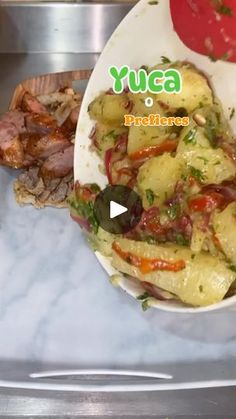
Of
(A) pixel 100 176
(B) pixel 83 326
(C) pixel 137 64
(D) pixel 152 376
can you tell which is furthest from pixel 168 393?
(C) pixel 137 64

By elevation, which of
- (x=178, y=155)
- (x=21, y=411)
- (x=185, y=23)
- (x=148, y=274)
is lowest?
(x=21, y=411)

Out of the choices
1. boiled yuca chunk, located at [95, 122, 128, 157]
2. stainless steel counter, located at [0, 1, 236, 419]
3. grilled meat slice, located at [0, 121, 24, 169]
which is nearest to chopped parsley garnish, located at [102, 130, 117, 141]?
boiled yuca chunk, located at [95, 122, 128, 157]

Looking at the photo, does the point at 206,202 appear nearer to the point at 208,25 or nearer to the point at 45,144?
the point at 208,25

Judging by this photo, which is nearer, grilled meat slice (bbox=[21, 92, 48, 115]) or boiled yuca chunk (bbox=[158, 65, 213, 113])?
boiled yuca chunk (bbox=[158, 65, 213, 113])

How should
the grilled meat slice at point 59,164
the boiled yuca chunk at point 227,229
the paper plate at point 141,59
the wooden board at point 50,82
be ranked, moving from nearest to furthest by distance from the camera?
the boiled yuca chunk at point 227,229 → the paper plate at point 141,59 → the grilled meat slice at point 59,164 → the wooden board at point 50,82

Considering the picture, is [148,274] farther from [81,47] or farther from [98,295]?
[81,47]

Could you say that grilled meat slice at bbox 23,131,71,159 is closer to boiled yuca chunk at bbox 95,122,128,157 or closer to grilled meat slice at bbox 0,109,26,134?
grilled meat slice at bbox 0,109,26,134

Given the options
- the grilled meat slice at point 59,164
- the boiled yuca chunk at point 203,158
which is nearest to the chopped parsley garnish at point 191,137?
the boiled yuca chunk at point 203,158

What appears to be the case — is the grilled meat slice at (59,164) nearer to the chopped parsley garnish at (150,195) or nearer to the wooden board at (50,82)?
the wooden board at (50,82)
